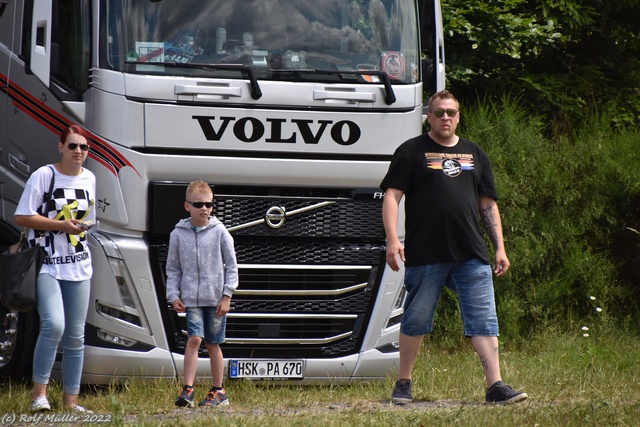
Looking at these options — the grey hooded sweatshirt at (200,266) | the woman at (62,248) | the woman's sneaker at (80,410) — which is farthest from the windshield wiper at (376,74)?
the woman's sneaker at (80,410)

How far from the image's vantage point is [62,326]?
6867 millimetres

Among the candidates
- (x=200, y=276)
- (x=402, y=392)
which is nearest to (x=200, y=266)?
(x=200, y=276)

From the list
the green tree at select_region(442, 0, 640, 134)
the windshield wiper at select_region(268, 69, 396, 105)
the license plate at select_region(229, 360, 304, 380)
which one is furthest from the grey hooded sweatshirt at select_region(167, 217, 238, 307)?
the green tree at select_region(442, 0, 640, 134)

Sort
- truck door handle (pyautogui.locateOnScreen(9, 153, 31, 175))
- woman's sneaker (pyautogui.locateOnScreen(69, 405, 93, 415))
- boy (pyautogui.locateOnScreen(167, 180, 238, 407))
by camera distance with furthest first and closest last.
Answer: truck door handle (pyautogui.locateOnScreen(9, 153, 31, 175)) → boy (pyautogui.locateOnScreen(167, 180, 238, 407)) → woman's sneaker (pyautogui.locateOnScreen(69, 405, 93, 415))

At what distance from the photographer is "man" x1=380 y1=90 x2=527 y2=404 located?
7.29 metres

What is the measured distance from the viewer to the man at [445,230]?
7.29 m

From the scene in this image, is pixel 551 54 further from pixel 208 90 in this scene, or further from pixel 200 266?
pixel 200 266

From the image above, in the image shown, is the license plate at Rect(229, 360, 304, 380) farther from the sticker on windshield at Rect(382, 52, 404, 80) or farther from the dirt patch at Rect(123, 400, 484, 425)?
the sticker on windshield at Rect(382, 52, 404, 80)

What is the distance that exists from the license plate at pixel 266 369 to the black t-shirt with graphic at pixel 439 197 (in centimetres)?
128

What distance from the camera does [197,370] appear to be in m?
7.97

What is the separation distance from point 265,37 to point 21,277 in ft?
8.04

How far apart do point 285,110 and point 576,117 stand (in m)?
6.80

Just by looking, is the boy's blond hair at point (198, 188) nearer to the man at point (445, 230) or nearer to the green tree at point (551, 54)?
the man at point (445, 230)

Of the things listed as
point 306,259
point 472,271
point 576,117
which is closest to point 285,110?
point 306,259
